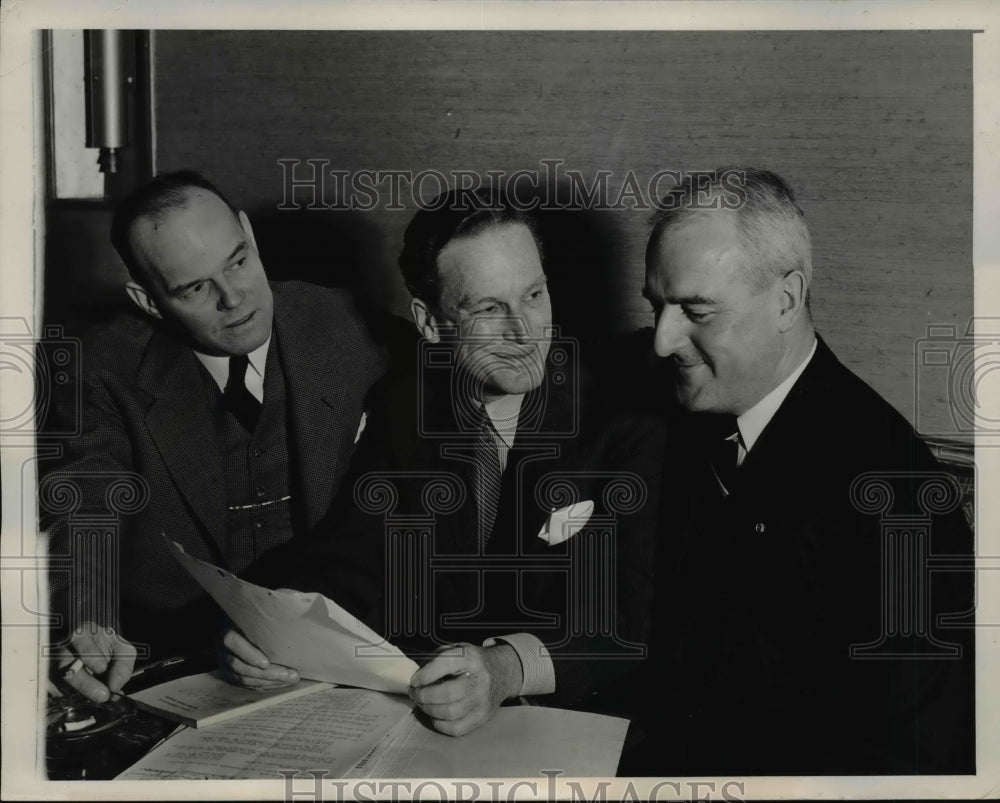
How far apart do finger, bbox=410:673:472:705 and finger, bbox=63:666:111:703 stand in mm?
566

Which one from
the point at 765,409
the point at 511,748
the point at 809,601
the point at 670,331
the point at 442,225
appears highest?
the point at 442,225

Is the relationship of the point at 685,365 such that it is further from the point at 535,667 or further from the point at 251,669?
the point at 251,669

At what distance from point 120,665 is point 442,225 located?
0.94 meters

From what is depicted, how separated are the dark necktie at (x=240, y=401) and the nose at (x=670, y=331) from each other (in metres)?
0.70

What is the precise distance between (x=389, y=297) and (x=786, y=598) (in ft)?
2.75

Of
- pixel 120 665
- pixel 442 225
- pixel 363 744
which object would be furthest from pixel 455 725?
pixel 442 225

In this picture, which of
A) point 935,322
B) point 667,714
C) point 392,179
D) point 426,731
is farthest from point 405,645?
point 935,322

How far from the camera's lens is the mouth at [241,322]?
172 cm

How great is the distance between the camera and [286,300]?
1.73 metres

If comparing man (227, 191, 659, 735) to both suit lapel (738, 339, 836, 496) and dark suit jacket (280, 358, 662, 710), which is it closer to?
dark suit jacket (280, 358, 662, 710)

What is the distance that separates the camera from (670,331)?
5.47ft

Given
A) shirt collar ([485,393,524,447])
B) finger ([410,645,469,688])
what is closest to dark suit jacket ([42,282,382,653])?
shirt collar ([485,393,524,447])

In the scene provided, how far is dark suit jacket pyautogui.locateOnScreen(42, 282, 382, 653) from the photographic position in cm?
173

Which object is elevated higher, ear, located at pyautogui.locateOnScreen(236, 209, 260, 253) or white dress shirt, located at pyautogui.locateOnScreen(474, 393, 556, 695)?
ear, located at pyautogui.locateOnScreen(236, 209, 260, 253)
